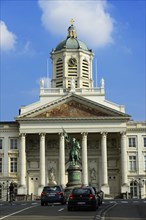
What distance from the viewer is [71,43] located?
96250 mm

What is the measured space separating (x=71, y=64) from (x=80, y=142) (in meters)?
19.1

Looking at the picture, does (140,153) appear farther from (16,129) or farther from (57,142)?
(16,129)

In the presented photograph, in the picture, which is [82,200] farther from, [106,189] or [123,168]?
[123,168]

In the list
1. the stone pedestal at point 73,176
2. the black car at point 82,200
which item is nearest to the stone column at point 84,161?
the stone pedestal at point 73,176

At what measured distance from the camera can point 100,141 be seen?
80500 mm

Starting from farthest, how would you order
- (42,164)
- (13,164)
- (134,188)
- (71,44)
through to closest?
(71,44) < (13,164) < (134,188) < (42,164)

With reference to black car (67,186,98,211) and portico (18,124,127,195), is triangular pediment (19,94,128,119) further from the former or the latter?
black car (67,186,98,211)

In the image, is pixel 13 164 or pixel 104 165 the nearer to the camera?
pixel 104 165

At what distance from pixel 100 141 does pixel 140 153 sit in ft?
21.0

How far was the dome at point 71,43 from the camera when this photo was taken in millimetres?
95375

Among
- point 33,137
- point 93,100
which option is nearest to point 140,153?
point 93,100

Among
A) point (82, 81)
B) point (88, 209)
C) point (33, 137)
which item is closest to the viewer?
point (88, 209)

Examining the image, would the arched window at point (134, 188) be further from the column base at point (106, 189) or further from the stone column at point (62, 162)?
the stone column at point (62, 162)

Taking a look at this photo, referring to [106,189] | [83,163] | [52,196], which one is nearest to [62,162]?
[83,163]
